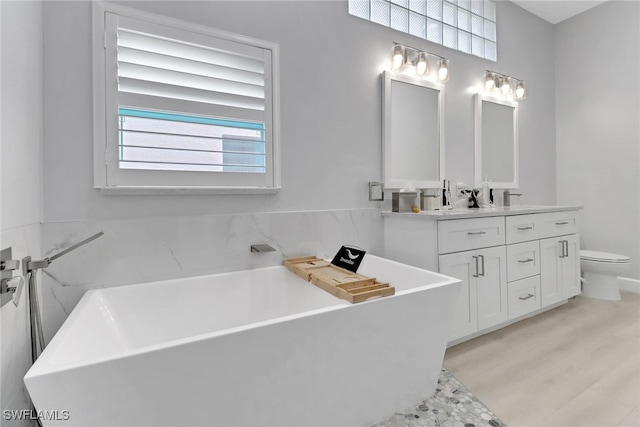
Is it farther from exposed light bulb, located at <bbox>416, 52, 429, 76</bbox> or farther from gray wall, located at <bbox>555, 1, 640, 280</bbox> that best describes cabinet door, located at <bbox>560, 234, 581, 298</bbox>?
exposed light bulb, located at <bbox>416, 52, 429, 76</bbox>

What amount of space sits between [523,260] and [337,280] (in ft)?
5.43

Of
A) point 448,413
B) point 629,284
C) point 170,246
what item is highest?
point 170,246

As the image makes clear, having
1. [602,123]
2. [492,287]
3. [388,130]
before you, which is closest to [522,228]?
[492,287]

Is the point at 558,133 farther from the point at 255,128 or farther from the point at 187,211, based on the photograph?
the point at 187,211

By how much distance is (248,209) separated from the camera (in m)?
1.91

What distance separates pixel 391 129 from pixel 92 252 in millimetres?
2052

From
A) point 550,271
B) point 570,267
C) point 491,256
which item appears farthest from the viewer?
point 570,267

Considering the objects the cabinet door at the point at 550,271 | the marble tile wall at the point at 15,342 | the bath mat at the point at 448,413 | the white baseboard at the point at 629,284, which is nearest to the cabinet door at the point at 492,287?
the cabinet door at the point at 550,271

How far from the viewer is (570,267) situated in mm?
2748

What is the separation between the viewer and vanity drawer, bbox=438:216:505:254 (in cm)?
197

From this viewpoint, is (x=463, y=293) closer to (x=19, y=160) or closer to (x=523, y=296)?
(x=523, y=296)

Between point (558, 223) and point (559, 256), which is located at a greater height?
point (558, 223)

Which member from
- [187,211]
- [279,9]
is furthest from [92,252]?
[279,9]

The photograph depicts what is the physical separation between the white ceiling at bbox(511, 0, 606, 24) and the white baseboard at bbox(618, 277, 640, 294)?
9.47 ft
